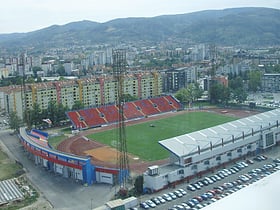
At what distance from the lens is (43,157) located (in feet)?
25.5

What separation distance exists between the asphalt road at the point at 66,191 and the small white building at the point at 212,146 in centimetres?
79

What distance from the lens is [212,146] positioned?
284 inches

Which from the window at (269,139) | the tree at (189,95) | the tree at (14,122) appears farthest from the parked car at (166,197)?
the tree at (189,95)

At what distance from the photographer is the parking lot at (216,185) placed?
227 inches

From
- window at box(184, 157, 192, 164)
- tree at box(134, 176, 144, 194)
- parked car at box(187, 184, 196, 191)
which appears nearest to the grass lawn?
tree at box(134, 176, 144, 194)

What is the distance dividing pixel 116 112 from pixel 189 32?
3879 centimetres

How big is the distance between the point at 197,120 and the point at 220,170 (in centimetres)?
462

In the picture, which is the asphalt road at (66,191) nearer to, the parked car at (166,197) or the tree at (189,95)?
the parked car at (166,197)

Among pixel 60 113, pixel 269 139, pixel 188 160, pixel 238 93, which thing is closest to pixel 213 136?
pixel 188 160

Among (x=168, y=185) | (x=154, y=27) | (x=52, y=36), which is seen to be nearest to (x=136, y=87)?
(x=168, y=185)

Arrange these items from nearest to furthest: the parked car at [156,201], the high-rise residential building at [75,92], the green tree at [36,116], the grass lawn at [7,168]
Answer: the parked car at [156,201]
the grass lawn at [7,168]
the green tree at [36,116]
the high-rise residential building at [75,92]

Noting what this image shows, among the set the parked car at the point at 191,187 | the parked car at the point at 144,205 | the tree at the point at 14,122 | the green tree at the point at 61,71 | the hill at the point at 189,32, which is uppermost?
the hill at the point at 189,32

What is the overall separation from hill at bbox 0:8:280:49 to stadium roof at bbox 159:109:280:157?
30.9m

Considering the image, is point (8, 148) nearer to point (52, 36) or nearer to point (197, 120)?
point (197, 120)
